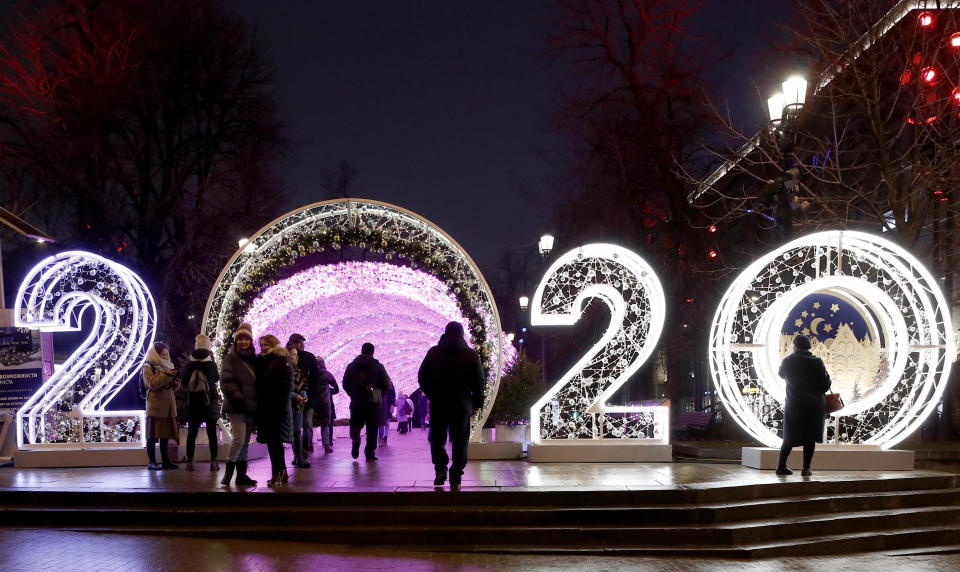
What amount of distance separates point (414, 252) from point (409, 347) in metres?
19.1

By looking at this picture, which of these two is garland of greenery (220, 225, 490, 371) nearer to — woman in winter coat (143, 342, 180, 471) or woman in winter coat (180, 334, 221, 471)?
woman in winter coat (143, 342, 180, 471)

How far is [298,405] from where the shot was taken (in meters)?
13.4

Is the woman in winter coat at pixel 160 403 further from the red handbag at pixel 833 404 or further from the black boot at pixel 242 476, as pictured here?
the red handbag at pixel 833 404

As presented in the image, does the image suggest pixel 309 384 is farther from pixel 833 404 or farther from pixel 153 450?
pixel 833 404

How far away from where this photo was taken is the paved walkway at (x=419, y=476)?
10.2m

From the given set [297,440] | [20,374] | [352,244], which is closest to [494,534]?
[297,440]

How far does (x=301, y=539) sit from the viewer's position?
8.93m

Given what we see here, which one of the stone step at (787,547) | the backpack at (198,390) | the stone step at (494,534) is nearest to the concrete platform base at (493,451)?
the backpack at (198,390)

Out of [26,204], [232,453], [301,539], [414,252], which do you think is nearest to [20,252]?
[26,204]

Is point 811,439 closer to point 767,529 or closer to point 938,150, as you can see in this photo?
point 767,529

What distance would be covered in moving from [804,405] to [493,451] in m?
4.79

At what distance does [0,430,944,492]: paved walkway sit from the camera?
33.6ft

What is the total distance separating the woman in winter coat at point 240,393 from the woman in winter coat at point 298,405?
2.08m

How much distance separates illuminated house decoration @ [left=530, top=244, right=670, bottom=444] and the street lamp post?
2.01 m
